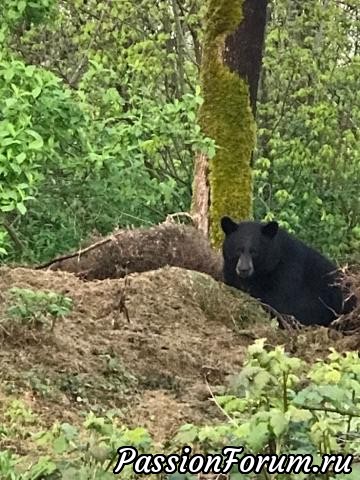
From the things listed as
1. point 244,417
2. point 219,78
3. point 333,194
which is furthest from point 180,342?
point 333,194

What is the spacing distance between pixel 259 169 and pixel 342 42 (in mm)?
2498

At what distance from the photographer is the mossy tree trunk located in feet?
40.2

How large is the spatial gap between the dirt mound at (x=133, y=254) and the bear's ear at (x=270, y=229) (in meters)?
0.67

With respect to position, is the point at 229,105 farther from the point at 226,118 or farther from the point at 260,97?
the point at 260,97

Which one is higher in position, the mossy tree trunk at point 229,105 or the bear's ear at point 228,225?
the mossy tree trunk at point 229,105

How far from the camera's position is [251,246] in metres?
10.4

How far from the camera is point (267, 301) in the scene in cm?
1044

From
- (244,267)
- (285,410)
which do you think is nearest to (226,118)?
(244,267)

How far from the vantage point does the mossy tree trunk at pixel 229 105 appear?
12266 mm

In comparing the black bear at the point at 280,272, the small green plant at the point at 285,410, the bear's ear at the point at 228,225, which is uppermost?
the small green plant at the point at 285,410

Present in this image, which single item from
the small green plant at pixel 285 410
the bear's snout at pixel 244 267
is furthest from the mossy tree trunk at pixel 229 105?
the small green plant at pixel 285 410

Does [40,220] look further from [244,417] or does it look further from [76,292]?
[244,417]

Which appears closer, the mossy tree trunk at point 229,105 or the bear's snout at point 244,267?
the bear's snout at point 244,267

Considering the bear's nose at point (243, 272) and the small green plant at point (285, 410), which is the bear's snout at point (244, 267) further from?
the small green plant at point (285, 410)
